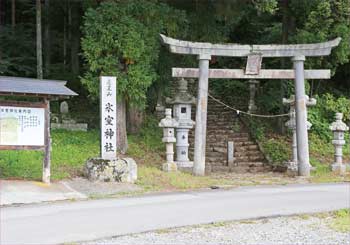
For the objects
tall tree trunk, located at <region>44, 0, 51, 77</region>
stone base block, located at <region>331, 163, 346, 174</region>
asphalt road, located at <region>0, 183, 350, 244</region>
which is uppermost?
tall tree trunk, located at <region>44, 0, 51, 77</region>

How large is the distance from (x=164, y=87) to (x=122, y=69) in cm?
309

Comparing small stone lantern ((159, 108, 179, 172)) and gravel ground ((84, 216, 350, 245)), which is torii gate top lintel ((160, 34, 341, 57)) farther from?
gravel ground ((84, 216, 350, 245))

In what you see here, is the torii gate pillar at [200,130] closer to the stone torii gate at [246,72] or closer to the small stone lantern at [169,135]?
the stone torii gate at [246,72]

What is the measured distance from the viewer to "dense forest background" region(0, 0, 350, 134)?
13547mm

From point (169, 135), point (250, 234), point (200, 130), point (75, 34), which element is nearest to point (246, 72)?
point (200, 130)

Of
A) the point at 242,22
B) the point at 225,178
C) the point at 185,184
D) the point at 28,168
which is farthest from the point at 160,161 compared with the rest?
the point at 242,22

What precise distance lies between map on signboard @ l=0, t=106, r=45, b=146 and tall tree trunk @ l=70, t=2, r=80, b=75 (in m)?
11.5

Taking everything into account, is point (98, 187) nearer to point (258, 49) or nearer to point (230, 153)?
point (258, 49)

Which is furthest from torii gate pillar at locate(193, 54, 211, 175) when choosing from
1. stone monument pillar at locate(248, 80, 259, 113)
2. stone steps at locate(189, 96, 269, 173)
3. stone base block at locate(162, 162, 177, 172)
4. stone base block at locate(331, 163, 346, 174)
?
stone monument pillar at locate(248, 80, 259, 113)

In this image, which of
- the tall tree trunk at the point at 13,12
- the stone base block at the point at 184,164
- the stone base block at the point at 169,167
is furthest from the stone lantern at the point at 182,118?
the tall tree trunk at the point at 13,12

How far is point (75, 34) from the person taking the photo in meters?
23.0

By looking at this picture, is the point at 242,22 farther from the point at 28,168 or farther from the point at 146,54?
the point at 28,168

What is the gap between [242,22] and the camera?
24359mm

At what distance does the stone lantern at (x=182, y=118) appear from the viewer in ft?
46.8
